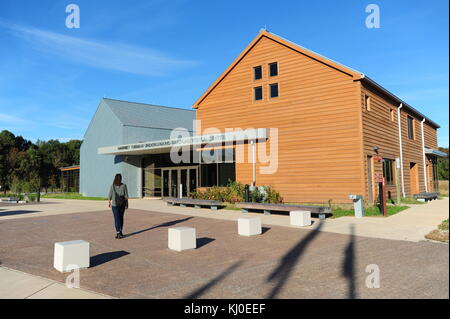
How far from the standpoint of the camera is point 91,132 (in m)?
32.7

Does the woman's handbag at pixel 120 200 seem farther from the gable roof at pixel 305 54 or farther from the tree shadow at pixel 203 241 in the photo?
the gable roof at pixel 305 54

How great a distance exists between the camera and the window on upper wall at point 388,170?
1869 cm

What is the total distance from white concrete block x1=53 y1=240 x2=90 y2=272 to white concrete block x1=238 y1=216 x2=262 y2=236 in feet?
15.1

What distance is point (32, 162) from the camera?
4912 cm

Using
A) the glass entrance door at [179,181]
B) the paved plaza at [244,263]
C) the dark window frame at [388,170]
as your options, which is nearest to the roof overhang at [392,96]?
the dark window frame at [388,170]

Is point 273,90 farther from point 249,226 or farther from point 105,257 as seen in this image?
point 105,257

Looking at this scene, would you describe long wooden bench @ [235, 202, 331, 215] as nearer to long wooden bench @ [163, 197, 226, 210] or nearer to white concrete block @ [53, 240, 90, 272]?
long wooden bench @ [163, 197, 226, 210]

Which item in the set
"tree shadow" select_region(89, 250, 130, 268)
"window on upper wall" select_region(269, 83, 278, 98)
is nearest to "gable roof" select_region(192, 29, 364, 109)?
"window on upper wall" select_region(269, 83, 278, 98)

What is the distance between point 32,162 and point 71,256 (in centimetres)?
4989

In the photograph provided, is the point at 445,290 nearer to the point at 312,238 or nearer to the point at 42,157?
the point at 312,238

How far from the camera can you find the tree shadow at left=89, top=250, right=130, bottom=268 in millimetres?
6693

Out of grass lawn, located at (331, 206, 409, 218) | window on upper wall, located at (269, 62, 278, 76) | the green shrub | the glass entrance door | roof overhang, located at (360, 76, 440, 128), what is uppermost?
window on upper wall, located at (269, 62, 278, 76)

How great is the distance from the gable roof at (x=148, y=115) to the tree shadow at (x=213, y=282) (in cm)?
2447
